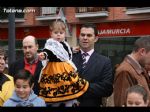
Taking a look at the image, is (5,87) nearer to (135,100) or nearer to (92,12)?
(135,100)

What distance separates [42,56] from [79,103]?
53 centimetres

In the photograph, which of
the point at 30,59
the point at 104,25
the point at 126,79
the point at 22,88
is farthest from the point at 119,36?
the point at 22,88

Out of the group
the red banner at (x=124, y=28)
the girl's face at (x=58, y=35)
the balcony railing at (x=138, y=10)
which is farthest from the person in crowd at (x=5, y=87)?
the red banner at (x=124, y=28)

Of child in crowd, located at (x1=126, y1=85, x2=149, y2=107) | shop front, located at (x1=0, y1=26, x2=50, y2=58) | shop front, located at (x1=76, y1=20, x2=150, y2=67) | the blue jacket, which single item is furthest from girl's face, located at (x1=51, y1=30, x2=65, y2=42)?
shop front, located at (x1=0, y1=26, x2=50, y2=58)

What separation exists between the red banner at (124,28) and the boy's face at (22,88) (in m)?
11.9

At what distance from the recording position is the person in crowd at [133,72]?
10.4 ft

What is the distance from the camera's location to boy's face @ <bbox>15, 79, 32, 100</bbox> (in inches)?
121

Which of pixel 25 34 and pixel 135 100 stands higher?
pixel 25 34

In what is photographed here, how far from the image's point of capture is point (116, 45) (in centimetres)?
1525

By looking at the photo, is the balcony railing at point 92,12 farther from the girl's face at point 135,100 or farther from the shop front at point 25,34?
the girl's face at point 135,100

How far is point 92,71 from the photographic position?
3.32 meters

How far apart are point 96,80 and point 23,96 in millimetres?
656

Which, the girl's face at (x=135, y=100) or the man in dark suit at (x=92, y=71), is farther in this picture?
the man in dark suit at (x=92, y=71)
